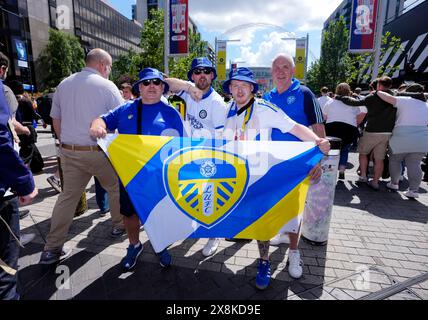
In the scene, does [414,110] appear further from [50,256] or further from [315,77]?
[315,77]

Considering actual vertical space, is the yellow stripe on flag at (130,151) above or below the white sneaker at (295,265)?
above

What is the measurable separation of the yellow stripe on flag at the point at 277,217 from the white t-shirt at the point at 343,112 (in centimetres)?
447

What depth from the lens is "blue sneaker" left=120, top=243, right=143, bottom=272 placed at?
120 inches

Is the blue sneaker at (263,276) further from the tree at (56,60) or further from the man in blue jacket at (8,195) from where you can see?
the tree at (56,60)

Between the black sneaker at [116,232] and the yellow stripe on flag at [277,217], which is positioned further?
the black sneaker at [116,232]

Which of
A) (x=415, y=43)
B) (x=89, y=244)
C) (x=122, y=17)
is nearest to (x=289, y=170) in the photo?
(x=89, y=244)

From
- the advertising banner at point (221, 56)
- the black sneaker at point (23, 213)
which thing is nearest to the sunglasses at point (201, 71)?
the black sneaker at point (23, 213)

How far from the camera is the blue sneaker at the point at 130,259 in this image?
10.0 feet

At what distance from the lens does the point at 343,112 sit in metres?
6.39

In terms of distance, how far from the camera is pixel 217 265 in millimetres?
3188

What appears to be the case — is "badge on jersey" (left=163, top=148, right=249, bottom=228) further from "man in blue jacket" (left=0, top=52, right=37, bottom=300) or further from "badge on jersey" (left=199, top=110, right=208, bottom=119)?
"man in blue jacket" (left=0, top=52, right=37, bottom=300)

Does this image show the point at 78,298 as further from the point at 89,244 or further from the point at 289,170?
the point at 289,170

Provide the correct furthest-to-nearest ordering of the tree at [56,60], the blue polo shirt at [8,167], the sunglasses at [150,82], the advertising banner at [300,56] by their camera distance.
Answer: the tree at [56,60] → the advertising banner at [300,56] → the sunglasses at [150,82] → the blue polo shirt at [8,167]

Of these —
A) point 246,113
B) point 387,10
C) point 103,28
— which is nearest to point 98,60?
point 246,113
